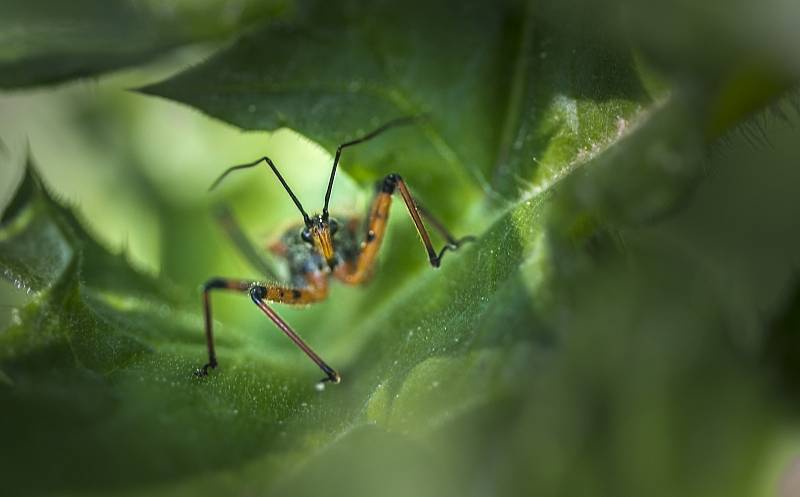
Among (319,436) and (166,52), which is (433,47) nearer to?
(166,52)

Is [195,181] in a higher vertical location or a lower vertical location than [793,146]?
lower

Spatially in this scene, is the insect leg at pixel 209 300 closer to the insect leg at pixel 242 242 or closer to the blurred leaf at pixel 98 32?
the insect leg at pixel 242 242

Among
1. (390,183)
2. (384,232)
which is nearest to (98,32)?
(390,183)

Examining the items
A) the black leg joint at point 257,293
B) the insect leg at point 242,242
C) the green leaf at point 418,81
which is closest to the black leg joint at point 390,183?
the green leaf at point 418,81

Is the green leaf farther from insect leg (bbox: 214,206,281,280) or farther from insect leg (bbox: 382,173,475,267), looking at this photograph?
insect leg (bbox: 214,206,281,280)

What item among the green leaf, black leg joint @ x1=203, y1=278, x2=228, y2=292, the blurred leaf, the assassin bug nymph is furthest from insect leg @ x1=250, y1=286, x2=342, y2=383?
the blurred leaf

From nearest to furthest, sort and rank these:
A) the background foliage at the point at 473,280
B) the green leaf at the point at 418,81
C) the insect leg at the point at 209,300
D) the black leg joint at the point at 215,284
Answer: the background foliage at the point at 473,280 < the green leaf at the point at 418,81 < the insect leg at the point at 209,300 < the black leg joint at the point at 215,284

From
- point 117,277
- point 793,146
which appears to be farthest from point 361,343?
point 793,146

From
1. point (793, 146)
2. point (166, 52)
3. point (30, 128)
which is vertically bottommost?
point (30, 128)
